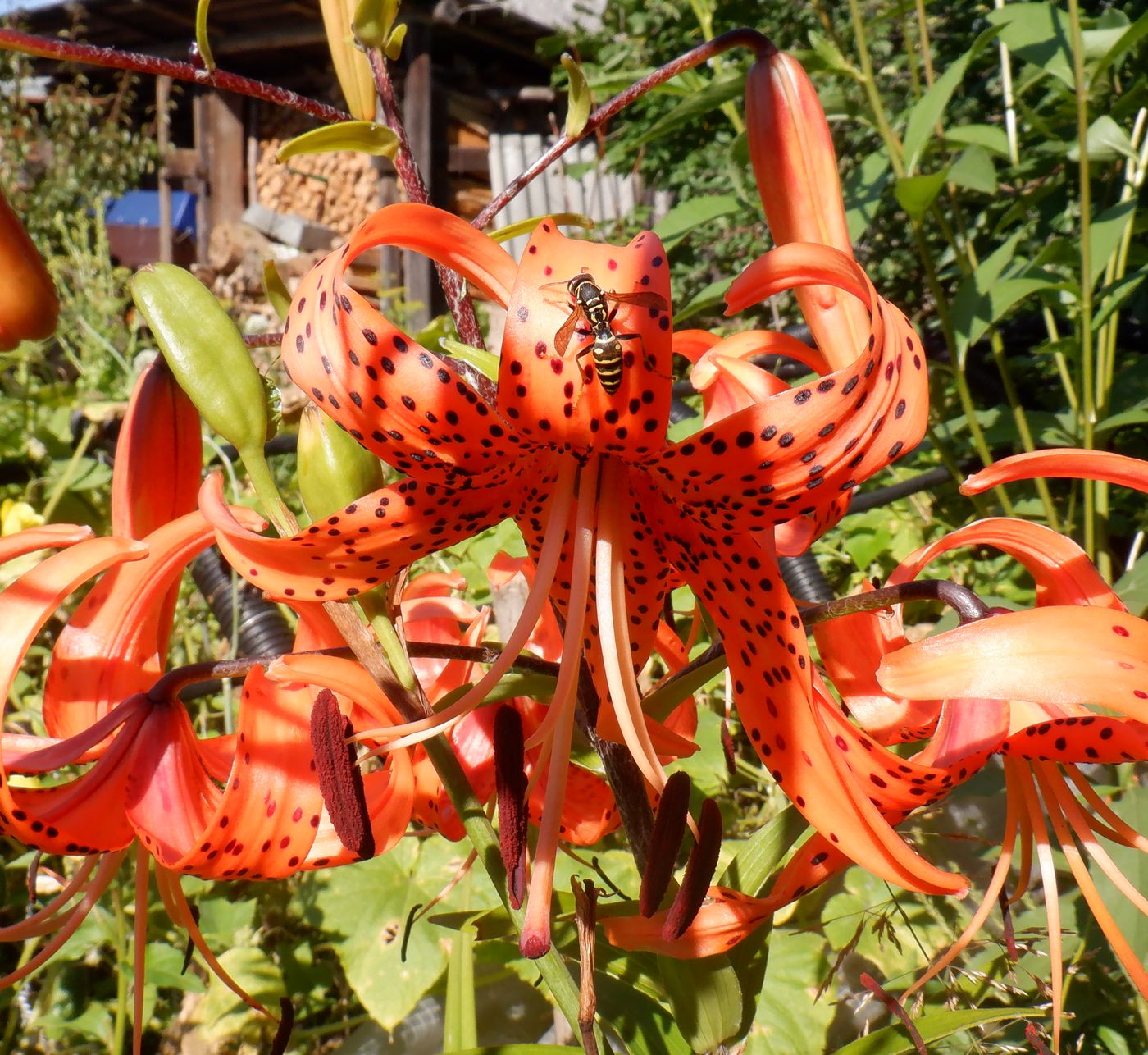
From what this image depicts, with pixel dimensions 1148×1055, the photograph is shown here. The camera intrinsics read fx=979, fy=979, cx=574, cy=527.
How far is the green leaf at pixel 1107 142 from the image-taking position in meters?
1.44

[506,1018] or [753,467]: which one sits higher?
[753,467]

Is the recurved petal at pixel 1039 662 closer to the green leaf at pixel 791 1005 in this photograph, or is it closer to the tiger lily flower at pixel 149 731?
the tiger lily flower at pixel 149 731

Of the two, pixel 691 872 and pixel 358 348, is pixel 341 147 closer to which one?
pixel 358 348

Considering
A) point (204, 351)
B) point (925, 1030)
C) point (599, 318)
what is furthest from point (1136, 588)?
point (204, 351)

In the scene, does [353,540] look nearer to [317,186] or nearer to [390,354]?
[390,354]

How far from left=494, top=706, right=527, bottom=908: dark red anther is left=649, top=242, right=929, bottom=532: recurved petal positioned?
0.19 meters

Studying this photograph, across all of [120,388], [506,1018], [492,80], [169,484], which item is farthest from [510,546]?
[492,80]

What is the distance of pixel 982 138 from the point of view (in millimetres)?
1390

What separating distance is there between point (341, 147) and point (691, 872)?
1.48 ft

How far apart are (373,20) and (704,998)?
0.60 m

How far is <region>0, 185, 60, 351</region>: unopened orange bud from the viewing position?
0.56 m

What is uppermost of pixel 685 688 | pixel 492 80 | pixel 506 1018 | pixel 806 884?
pixel 492 80

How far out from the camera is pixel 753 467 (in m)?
0.49

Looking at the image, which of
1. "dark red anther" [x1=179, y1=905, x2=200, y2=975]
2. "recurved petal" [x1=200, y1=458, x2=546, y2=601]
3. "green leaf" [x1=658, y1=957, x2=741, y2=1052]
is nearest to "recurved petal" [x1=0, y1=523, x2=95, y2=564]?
"recurved petal" [x1=200, y1=458, x2=546, y2=601]
